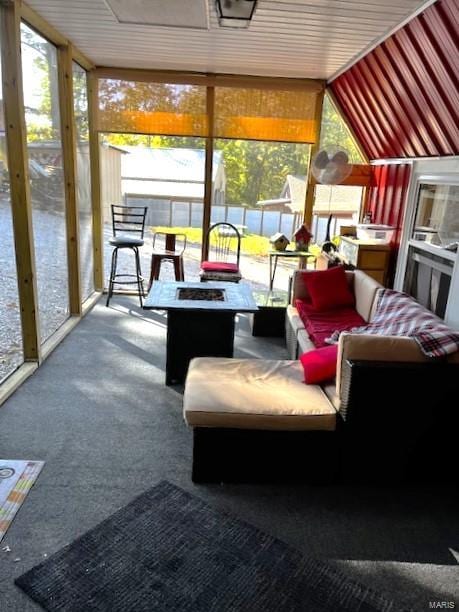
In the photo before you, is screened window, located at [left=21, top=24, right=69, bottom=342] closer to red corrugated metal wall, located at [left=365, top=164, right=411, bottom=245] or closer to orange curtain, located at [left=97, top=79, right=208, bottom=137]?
orange curtain, located at [left=97, top=79, right=208, bottom=137]

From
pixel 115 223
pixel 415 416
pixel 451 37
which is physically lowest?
pixel 415 416

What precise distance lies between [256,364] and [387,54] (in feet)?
8.25

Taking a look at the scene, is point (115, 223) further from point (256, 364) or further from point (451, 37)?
point (451, 37)

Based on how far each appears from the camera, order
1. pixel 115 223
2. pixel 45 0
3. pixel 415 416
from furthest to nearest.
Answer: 1. pixel 115 223
2. pixel 45 0
3. pixel 415 416

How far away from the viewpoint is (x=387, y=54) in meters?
3.40

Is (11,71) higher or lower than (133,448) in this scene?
higher

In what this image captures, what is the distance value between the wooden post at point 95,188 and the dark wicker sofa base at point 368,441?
3651 millimetres

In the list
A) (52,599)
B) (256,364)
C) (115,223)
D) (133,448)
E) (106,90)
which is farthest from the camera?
(115,223)

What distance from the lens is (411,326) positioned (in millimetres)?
2627

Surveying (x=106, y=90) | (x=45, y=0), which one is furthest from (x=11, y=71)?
(x=106, y=90)

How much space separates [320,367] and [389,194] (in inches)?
110

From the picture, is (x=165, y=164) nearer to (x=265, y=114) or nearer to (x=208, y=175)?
(x=208, y=175)

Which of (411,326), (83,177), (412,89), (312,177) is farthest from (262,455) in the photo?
(312,177)

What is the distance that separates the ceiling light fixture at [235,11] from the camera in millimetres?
2324
